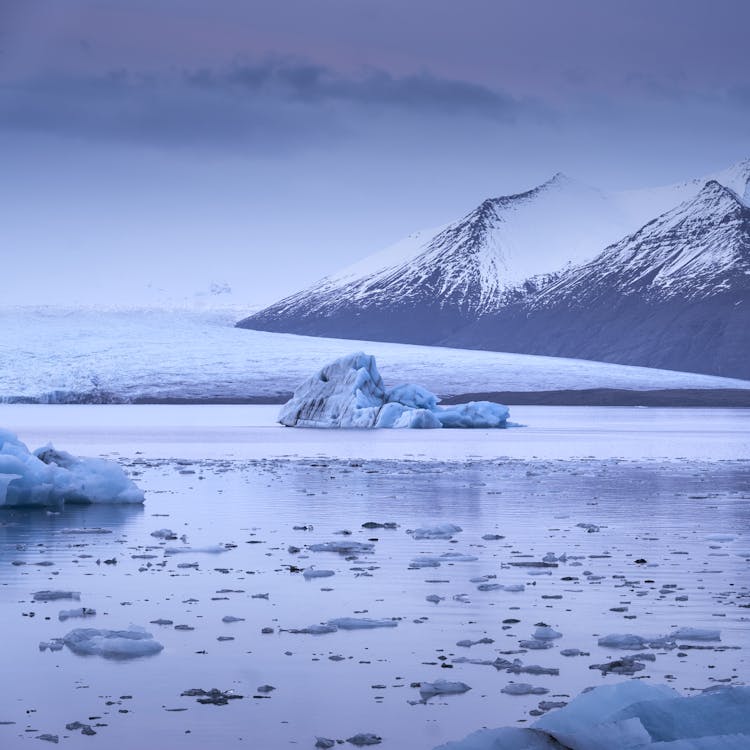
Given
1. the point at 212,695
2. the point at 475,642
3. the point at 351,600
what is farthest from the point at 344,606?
the point at 212,695

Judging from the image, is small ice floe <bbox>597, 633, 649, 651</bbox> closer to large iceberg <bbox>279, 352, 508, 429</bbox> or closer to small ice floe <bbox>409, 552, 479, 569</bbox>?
small ice floe <bbox>409, 552, 479, 569</bbox>

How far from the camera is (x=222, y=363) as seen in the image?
99500 millimetres

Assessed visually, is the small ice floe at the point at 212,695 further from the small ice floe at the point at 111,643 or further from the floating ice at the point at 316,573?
the floating ice at the point at 316,573

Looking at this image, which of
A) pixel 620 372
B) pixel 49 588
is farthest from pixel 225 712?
pixel 620 372

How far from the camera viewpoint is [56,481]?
1953 cm

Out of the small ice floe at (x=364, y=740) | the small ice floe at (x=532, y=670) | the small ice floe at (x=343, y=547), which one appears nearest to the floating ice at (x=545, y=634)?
the small ice floe at (x=532, y=670)

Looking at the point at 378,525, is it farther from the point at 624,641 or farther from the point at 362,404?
the point at 362,404

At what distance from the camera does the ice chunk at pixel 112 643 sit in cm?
904

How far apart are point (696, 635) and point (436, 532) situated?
6620mm

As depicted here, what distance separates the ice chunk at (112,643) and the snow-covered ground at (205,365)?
7842 cm

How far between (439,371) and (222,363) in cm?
1589

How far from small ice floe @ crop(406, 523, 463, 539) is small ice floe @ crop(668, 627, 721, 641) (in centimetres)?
635

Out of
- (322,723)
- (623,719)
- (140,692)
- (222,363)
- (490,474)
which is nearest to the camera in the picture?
(623,719)

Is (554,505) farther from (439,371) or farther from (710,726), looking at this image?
(439,371)
